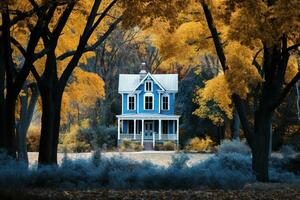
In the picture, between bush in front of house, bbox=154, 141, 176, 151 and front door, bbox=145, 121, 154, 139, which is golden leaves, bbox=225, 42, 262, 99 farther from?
front door, bbox=145, 121, 154, 139


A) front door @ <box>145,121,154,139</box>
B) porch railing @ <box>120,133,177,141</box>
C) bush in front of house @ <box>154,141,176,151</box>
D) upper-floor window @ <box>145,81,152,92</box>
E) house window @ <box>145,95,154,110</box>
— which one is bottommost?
bush in front of house @ <box>154,141,176,151</box>

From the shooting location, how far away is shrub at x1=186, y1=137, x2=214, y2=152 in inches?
1668

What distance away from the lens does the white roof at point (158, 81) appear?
49.6 m

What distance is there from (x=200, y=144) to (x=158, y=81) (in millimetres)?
9703

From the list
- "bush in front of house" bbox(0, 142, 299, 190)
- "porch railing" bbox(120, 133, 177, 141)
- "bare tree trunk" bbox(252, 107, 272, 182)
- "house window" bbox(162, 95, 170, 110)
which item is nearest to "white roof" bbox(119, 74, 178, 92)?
"house window" bbox(162, 95, 170, 110)

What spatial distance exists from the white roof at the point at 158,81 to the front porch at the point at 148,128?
109 inches

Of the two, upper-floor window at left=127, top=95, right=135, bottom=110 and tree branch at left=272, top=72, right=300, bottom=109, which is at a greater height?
upper-floor window at left=127, top=95, right=135, bottom=110

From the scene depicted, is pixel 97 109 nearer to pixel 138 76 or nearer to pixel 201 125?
pixel 138 76

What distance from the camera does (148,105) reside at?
164ft

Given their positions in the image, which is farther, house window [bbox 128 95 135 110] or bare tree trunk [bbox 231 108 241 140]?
house window [bbox 128 95 135 110]

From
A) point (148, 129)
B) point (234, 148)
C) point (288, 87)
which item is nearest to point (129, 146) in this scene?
point (148, 129)

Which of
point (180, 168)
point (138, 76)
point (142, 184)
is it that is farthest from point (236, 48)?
point (138, 76)

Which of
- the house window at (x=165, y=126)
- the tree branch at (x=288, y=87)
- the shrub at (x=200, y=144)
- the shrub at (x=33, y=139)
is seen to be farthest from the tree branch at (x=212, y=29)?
the house window at (x=165, y=126)

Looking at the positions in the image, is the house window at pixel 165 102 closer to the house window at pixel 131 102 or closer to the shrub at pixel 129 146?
the house window at pixel 131 102
